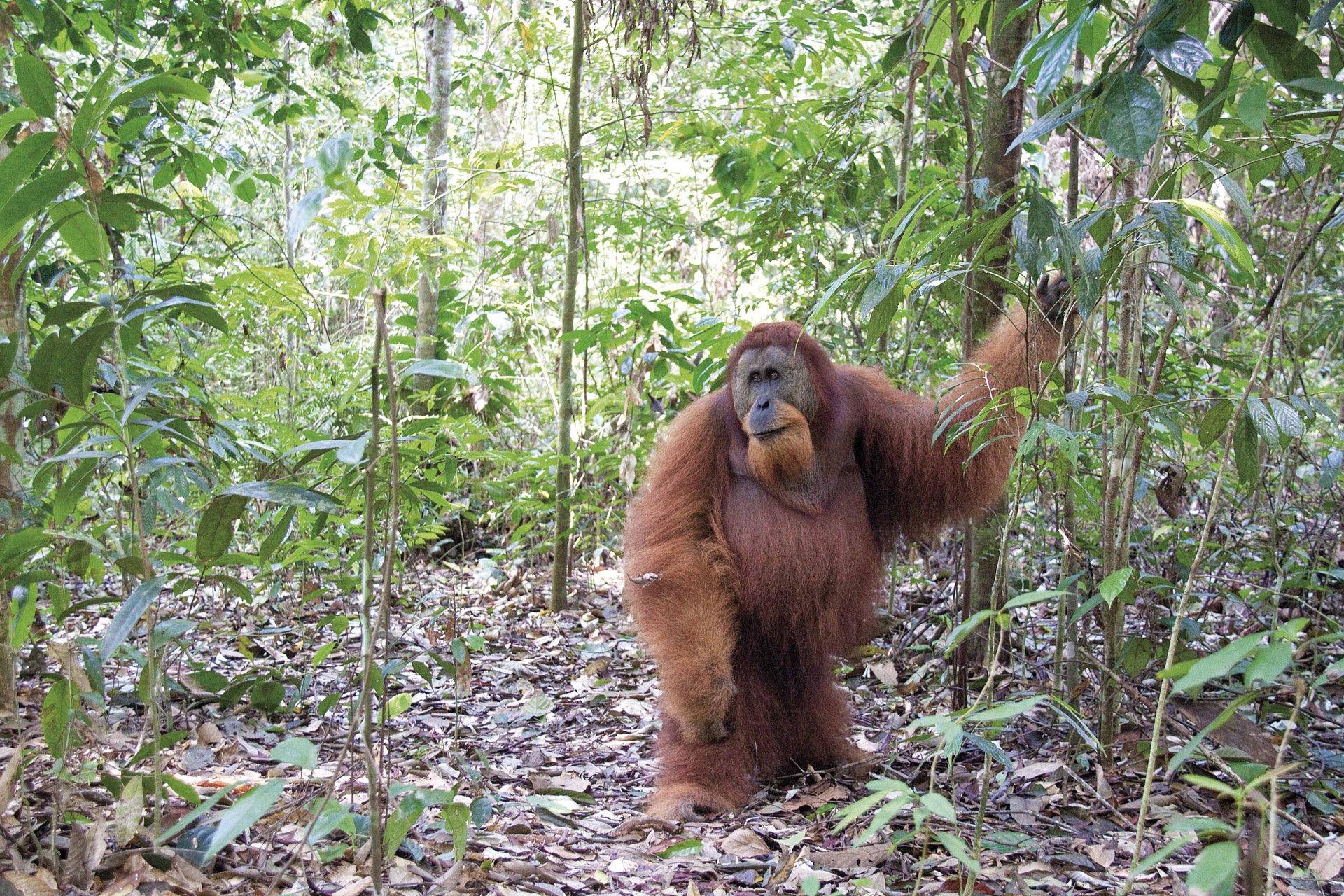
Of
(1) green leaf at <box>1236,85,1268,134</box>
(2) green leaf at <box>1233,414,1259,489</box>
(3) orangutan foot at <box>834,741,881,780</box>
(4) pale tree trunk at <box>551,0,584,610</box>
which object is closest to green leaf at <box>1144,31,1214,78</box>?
(1) green leaf at <box>1236,85,1268,134</box>

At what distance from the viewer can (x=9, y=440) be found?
3.09 metres

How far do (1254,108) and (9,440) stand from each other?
3395 millimetres

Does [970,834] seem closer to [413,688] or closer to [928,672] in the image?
[928,672]

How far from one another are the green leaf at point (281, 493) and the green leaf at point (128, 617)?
26 cm

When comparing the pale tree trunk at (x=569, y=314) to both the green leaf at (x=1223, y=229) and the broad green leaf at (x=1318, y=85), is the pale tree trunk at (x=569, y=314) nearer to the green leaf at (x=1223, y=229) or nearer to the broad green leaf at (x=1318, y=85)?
the green leaf at (x=1223, y=229)

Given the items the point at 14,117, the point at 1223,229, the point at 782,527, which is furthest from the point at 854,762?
the point at 14,117

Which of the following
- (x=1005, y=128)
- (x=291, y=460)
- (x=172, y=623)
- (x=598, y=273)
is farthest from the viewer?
(x=598, y=273)

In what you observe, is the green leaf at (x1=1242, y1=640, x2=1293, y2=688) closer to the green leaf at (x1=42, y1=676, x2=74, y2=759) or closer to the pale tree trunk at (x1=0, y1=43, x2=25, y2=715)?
the green leaf at (x1=42, y1=676, x2=74, y2=759)

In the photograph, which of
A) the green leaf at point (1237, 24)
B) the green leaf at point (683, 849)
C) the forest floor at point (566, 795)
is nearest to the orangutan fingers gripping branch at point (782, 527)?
the forest floor at point (566, 795)

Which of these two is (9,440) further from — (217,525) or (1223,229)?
(1223,229)

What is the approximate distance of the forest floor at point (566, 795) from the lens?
238 centimetres

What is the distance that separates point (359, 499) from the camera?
4.34 metres

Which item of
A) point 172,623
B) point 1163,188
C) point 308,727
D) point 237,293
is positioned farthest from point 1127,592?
point 237,293

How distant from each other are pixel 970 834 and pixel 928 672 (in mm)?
1690
